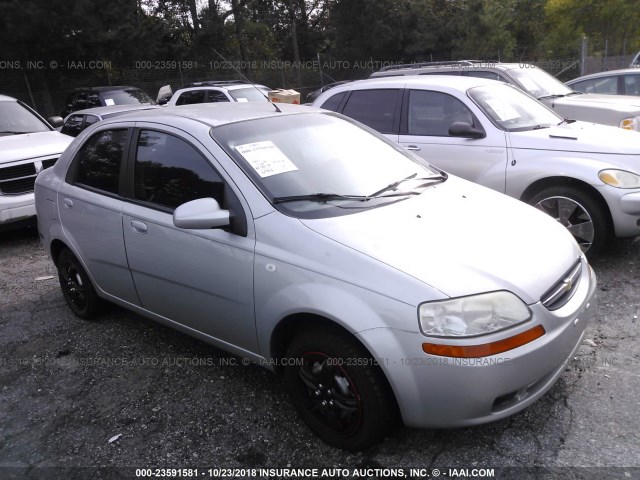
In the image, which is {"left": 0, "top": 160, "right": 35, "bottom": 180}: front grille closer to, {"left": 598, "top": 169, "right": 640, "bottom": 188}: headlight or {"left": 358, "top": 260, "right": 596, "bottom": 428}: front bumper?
{"left": 358, "top": 260, "right": 596, "bottom": 428}: front bumper

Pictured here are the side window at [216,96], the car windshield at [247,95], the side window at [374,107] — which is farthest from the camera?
the car windshield at [247,95]

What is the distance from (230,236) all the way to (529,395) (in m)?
1.71

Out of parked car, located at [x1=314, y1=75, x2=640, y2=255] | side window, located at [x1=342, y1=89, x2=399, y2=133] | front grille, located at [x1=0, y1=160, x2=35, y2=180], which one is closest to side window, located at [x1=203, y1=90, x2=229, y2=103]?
front grille, located at [x1=0, y1=160, x2=35, y2=180]

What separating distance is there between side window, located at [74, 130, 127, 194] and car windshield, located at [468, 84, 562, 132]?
11.6 feet

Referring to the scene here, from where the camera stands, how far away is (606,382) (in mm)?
3213

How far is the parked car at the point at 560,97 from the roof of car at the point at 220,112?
4.77 meters

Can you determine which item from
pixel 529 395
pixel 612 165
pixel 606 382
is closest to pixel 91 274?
pixel 529 395

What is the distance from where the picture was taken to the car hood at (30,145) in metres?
6.91

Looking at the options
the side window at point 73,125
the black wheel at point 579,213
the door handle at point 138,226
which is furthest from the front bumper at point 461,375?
the side window at point 73,125

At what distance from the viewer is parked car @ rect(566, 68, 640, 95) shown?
9.82 meters

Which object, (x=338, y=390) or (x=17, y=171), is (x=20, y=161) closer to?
(x=17, y=171)

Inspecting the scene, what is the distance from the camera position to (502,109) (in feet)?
18.3

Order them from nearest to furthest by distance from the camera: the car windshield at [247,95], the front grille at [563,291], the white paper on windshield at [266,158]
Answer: the front grille at [563,291] < the white paper on windshield at [266,158] < the car windshield at [247,95]

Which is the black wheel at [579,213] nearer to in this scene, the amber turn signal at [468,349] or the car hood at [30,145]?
the amber turn signal at [468,349]
